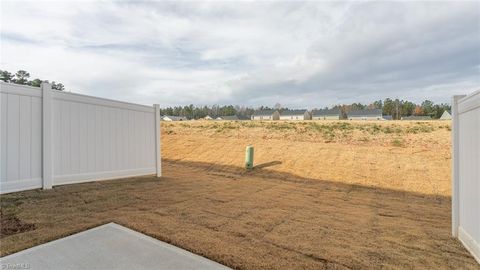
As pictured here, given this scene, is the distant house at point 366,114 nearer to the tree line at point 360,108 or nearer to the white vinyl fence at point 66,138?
the tree line at point 360,108

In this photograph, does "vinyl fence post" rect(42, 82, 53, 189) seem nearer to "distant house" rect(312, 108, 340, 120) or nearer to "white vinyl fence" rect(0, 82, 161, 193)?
"white vinyl fence" rect(0, 82, 161, 193)

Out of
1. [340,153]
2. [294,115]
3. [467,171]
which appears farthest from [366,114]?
[467,171]

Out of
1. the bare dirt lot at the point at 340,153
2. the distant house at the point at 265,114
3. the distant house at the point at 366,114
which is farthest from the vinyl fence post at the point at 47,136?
the distant house at the point at 265,114

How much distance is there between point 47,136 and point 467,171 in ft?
19.9

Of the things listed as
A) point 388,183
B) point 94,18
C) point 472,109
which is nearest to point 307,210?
point 472,109

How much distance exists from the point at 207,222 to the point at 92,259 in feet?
4.99

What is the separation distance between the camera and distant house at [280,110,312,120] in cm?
7932

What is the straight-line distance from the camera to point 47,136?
4957mm

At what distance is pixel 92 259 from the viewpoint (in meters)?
2.68

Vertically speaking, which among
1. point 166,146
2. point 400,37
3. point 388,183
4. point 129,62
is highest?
point 400,37

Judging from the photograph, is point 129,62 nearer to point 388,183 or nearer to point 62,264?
point 62,264

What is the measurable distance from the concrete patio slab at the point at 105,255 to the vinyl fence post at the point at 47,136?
2.32 meters

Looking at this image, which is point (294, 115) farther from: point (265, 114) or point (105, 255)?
point (105, 255)

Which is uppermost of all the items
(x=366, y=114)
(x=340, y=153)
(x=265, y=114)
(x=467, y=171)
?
(x=265, y=114)
